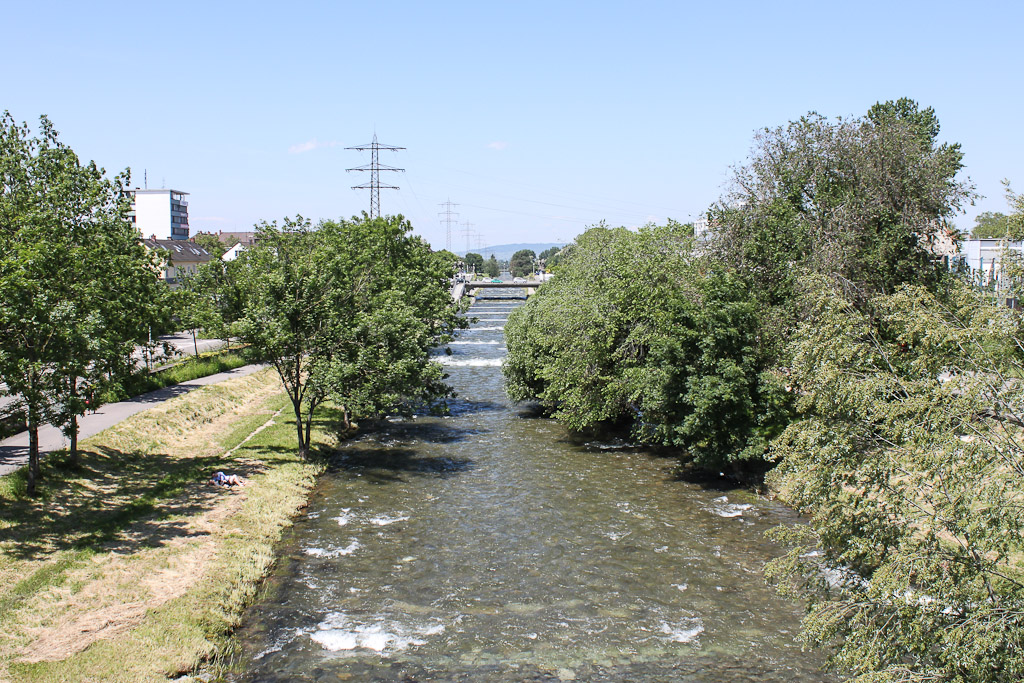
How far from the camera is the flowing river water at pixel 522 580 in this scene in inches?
666

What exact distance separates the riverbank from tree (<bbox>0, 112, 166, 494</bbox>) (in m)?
2.05

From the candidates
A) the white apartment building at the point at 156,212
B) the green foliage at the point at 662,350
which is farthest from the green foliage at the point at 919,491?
the white apartment building at the point at 156,212

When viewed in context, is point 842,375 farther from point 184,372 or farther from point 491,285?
point 491,285

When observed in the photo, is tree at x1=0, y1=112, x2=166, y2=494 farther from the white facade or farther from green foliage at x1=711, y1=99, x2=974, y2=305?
green foliage at x1=711, y1=99, x2=974, y2=305

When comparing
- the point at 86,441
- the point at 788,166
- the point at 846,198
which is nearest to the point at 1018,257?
the point at 846,198

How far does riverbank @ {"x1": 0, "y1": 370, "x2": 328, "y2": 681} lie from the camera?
52.9 feet

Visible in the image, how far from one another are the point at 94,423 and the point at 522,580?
21081 mm

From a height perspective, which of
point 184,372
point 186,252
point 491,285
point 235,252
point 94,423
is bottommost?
point 94,423

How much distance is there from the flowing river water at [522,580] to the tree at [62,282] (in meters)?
7.95

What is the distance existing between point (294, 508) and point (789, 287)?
69.9ft

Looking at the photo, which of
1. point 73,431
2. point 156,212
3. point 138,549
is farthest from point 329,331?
point 156,212

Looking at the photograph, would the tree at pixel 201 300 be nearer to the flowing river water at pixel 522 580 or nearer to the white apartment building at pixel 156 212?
the flowing river water at pixel 522 580

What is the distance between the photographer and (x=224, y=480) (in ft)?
92.6

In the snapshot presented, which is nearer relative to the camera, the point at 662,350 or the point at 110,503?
the point at 110,503
